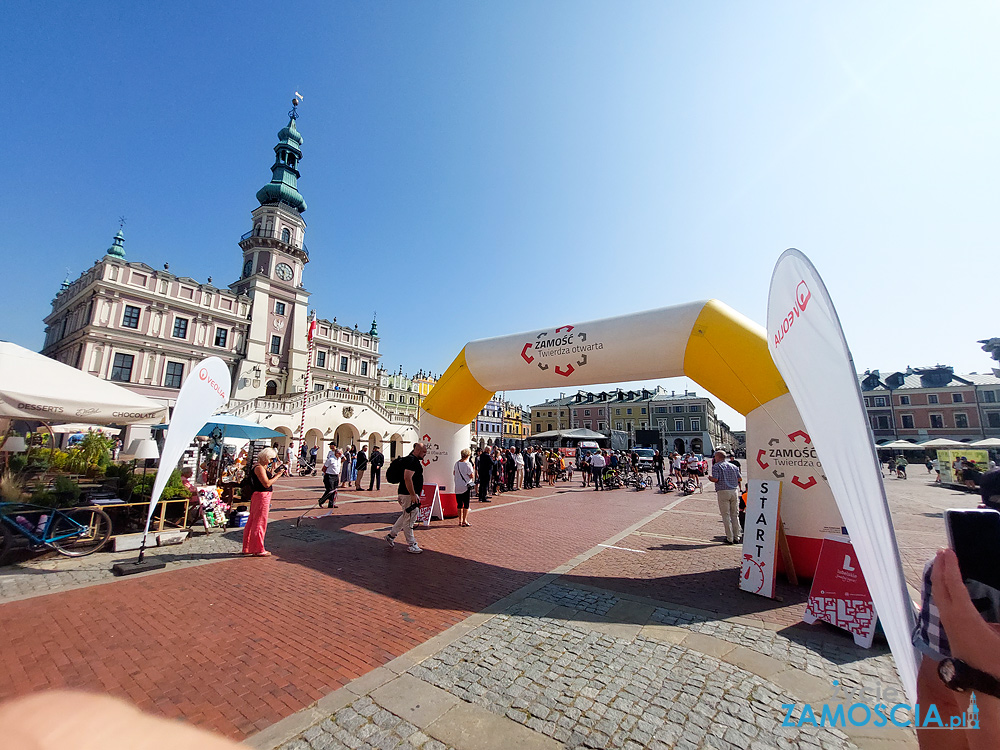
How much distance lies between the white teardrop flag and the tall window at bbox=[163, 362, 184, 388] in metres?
42.0

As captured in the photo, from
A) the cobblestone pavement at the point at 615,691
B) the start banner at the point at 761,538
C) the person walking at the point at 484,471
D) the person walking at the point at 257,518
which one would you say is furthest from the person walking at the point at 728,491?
the person walking at the point at 257,518

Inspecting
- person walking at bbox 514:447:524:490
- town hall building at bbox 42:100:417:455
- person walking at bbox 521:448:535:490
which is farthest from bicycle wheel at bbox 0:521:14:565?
town hall building at bbox 42:100:417:455

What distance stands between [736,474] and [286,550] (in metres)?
8.57

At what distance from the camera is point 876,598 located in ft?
5.59

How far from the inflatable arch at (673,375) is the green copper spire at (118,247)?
47.0 metres

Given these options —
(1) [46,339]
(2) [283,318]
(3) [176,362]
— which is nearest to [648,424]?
(2) [283,318]

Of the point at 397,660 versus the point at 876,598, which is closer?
the point at 876,598

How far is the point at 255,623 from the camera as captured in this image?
14.4 feet

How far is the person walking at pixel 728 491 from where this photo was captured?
7953mm

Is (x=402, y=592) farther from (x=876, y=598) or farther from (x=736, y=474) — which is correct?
(x=736, y=474)

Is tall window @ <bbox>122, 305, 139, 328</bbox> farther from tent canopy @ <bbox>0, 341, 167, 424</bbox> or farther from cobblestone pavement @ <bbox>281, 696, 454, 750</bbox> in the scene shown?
cobblestone pavement @ <bbox>281, 696, 454, 750</bbox>

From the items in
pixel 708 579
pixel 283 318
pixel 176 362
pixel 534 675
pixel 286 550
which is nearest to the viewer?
pixel 534 675

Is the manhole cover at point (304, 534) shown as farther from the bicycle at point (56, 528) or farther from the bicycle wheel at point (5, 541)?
the bicycle wheel at point (5, 541)

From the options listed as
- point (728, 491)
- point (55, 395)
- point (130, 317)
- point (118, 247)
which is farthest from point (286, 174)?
point (728, 491)
